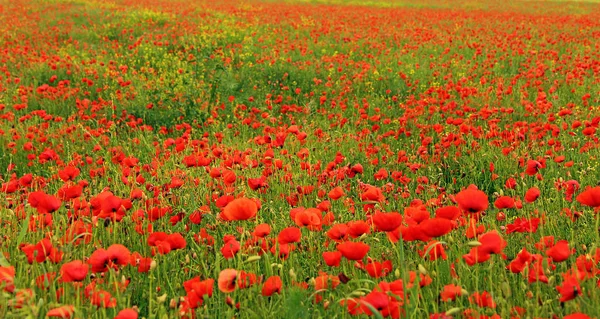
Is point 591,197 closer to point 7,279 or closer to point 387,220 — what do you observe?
point 387,220

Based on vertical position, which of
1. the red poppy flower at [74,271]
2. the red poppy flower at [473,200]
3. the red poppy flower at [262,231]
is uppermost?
the red poppy flower at [473,200]

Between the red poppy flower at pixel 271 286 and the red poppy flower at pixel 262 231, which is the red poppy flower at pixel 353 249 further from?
the red poppy flower at pixel 262 231

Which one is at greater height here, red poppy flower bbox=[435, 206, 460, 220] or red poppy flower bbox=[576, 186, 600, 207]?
red poppy flower bbox=[576, 186, 600, 207]

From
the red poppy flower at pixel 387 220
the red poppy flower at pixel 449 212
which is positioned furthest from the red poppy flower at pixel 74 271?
the red poppy flower at pixel 449 212

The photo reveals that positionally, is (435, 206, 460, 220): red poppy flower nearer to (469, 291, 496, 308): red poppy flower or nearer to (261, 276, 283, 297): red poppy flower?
(469, 291, 496, 308): red poppy flower

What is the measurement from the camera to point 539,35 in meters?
11.6

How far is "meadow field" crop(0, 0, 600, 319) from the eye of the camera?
67.7 inches

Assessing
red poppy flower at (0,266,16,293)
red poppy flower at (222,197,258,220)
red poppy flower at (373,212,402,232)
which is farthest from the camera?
red poppy flower at (222,197,258,220)

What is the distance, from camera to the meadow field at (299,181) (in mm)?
1719

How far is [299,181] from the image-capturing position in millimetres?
3754

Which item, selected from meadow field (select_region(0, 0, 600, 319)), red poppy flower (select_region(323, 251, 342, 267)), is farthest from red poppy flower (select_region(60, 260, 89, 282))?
red poppy flower (select_region(323, 251, 342, 267))

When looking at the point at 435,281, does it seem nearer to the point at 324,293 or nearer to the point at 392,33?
the point at 324,293

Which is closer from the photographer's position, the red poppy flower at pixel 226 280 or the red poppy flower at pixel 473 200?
the red poppy flower at pixel 226 280

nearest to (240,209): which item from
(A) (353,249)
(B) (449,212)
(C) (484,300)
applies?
(A) (353,249)
